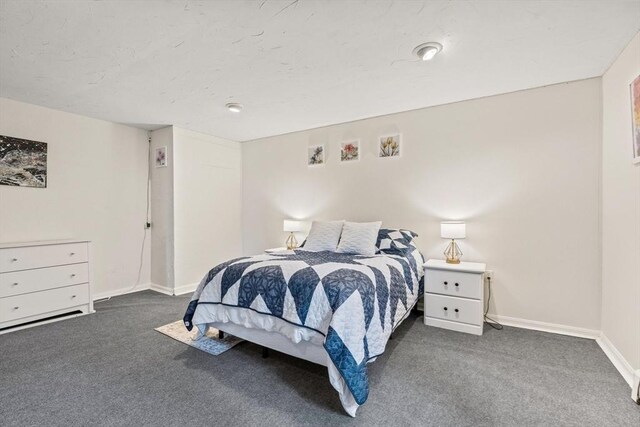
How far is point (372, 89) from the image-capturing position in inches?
111

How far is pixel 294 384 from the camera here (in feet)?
6.33

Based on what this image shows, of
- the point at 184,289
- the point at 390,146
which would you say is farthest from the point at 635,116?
the point at 184,289

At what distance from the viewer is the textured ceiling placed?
5.66 ft

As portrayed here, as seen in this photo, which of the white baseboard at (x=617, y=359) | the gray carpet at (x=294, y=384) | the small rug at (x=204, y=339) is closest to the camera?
the gray carpet at (x=294, y=384)

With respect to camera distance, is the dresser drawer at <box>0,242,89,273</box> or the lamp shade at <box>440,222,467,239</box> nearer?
the dresser drawer at <box>0,242,89,273</box>

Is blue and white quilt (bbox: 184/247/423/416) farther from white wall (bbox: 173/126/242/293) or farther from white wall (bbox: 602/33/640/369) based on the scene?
white wall (bbox: 173/126/242/293)

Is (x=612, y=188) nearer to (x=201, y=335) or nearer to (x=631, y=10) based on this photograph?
(x=631, y=10)

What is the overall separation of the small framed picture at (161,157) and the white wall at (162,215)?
4 cm

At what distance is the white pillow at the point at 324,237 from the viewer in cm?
328

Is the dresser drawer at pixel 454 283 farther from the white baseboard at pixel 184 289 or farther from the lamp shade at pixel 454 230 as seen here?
the white baseboard at pixel 184 289

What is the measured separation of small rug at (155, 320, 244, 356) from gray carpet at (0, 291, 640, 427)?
76 mm

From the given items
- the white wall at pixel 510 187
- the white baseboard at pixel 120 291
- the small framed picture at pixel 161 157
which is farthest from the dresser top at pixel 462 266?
the white baseboard at pixel 120 291

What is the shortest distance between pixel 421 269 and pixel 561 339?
1.25 meters

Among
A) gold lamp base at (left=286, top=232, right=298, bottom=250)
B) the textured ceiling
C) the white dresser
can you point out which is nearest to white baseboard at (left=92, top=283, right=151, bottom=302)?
the white dresser
